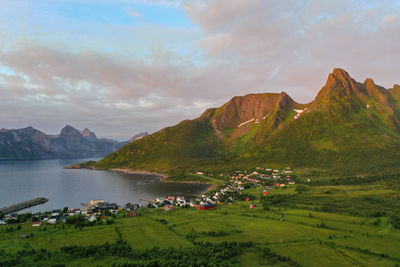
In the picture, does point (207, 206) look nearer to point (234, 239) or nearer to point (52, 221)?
point (234, 239)

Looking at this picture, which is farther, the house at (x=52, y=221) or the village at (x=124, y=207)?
the village at (x=124, y=207)

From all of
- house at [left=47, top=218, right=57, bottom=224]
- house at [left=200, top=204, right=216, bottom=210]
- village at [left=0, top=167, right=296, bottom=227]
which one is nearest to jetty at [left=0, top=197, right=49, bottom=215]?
village at [left=0, top=167, right=296, bottom=227]

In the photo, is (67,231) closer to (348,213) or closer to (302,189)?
(348,213)

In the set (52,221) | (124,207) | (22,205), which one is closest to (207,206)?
(124,207)

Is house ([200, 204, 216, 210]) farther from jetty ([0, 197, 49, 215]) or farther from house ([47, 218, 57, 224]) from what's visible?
jetty ([0, 197, 49, 215])

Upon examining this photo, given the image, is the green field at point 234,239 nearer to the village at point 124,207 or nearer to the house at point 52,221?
the house at point 52,221

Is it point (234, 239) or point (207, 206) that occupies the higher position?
point (234, 239)

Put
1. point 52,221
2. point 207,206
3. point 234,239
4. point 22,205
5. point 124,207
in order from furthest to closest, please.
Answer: point 22,205 < point 124,207 < point 207,206 < point 52,221 < point 234,239

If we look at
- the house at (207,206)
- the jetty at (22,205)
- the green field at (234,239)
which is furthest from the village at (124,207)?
the jetty at (22,205)
